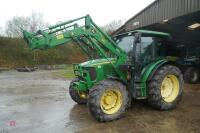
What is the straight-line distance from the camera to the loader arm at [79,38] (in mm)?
6840

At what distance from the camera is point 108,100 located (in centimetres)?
685

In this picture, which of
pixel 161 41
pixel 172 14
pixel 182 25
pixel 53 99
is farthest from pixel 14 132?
pixel 182 25

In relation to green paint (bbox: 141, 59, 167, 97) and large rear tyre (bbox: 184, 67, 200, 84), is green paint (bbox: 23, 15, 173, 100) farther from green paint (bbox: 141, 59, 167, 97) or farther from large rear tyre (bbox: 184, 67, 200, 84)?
large rear tyre (bbox: 184, 67, 200, 84)

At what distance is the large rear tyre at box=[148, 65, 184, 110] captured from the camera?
734cm

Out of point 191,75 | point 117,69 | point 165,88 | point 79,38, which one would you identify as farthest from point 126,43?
point 191,75

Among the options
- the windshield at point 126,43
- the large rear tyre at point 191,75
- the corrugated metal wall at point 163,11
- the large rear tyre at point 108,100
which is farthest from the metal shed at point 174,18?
the large rear tyre at point 108,100

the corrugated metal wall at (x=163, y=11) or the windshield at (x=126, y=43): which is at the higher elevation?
the corrugated metal wall at (x=163, y=11)

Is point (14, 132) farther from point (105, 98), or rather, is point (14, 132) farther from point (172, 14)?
point (172, 14)

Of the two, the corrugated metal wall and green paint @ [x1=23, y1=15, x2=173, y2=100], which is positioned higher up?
the corrugated metal wall

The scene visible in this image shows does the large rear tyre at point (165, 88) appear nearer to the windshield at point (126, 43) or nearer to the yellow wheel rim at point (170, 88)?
the yellow wheel rim at point (170, 88)

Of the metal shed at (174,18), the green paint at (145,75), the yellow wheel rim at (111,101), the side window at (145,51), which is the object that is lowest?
the yellow wheel rim at (111,101)

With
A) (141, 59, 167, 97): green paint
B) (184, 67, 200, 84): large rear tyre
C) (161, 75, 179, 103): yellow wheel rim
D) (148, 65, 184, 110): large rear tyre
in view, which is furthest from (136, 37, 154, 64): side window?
(184, 67, 200, 84): large rear tyre

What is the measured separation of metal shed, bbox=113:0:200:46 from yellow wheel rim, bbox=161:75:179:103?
1892mm

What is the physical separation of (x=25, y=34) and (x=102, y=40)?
195cm
